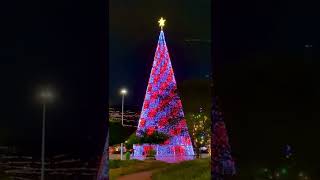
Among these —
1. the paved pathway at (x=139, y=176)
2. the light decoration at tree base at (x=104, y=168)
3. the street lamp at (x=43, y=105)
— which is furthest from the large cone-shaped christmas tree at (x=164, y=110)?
the street lamp at (x=43, y=105)

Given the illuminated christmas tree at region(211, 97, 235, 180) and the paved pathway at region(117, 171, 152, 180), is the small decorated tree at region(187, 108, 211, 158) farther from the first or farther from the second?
the illuminated christmas tree at region(211, 97, 235, 180)

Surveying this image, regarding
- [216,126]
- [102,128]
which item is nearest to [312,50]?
[216,126]

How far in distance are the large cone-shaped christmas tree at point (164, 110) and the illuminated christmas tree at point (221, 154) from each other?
23.2 ft

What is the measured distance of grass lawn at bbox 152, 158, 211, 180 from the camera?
11953mm

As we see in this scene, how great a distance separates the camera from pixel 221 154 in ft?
30.5

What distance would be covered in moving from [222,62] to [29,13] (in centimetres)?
354

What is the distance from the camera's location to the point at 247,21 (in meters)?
9.30

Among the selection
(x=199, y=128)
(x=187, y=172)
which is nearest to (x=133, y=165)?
(x=187, y=172)

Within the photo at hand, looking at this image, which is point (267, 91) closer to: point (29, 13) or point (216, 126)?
point (216, 126)

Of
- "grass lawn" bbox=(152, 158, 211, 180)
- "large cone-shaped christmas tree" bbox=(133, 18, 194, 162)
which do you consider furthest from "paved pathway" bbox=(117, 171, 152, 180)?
"large cone-shaped christmas tree" bbox=(133, 18, 194, 162)

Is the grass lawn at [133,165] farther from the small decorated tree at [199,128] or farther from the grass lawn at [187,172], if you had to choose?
the small decorated tree at [199,128]

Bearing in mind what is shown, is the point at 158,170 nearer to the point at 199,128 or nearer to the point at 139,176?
the point at 139,176

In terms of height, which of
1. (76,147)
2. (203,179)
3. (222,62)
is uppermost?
(222,62)

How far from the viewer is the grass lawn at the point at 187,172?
12.0 m
